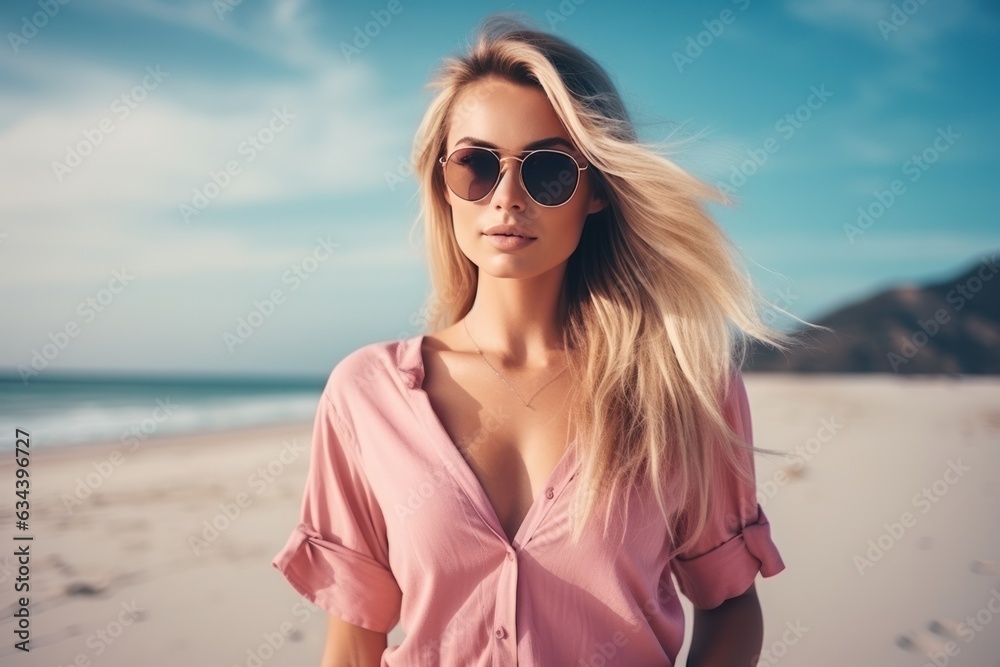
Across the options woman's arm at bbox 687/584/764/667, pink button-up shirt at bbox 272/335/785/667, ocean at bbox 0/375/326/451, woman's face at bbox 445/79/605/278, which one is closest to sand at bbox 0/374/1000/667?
woman's arm at bbox 687/584/764/667

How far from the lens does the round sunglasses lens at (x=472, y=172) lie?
7.50 ft

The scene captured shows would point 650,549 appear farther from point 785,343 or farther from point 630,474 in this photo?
point 785,343

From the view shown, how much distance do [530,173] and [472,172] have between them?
18 centimetres

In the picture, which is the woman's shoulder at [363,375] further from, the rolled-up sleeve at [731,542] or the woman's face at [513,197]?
the rolled-up sleeve at [731,542]

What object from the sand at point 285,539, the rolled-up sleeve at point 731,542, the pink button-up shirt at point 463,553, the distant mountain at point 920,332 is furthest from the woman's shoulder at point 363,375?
the distant mountain at point 920,332

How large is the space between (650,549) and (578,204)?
1041 millimetres

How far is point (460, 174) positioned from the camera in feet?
7.69

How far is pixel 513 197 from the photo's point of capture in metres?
2.24

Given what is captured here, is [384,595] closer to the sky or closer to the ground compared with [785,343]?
closer to the ground

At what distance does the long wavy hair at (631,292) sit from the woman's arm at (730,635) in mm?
288

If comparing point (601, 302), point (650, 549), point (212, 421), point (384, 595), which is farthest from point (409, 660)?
point (212, 421)

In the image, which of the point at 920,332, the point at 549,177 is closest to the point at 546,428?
the point at 549,177

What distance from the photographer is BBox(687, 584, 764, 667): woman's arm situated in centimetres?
225

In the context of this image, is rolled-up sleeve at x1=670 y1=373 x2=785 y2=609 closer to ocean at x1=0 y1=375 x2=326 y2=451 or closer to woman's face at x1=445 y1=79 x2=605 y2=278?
woman's face at x1=445 y1=79 x2=605 y2=278
